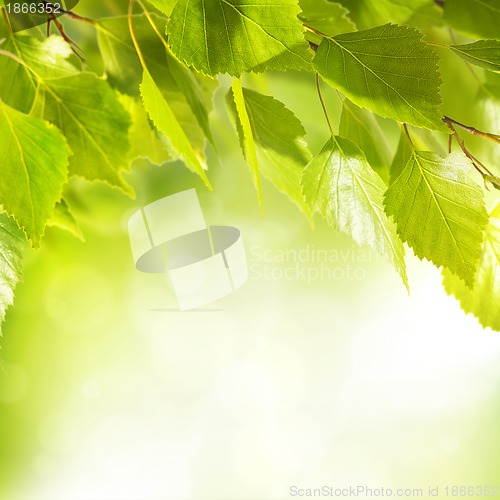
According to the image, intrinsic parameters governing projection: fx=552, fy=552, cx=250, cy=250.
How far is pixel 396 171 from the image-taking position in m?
0.13

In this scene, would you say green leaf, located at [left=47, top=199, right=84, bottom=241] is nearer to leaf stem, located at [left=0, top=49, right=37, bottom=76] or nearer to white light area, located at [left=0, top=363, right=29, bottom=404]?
leaf stem, located at [left=0, top=49, right=37, bottom=76]

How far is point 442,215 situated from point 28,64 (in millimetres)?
104

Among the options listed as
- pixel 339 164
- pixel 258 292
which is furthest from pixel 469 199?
pixel 258 292

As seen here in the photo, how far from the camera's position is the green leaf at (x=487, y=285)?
128mm

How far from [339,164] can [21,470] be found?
0.24 metres

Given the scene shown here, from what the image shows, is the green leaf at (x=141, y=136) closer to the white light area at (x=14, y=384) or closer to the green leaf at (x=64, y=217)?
the green leaf at (x=64, y=217)

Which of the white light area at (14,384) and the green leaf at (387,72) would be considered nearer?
the green leaf at (387,72)

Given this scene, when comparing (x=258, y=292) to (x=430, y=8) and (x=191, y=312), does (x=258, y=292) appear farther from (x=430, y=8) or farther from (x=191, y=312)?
(x=430, y=8)

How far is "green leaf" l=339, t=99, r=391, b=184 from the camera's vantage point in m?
0.13

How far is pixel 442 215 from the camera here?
99 mm

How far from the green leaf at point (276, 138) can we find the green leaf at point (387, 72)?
0.08 ft

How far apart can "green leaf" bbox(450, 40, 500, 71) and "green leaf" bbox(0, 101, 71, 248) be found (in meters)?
0.08

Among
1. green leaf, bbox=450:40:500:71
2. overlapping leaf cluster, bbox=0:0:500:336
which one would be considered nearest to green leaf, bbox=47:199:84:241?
overlapping leaf cluster, bbox=0:0:500:336

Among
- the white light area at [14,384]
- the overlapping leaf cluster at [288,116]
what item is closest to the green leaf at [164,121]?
the overlapping leaf cluster at [288,116]
